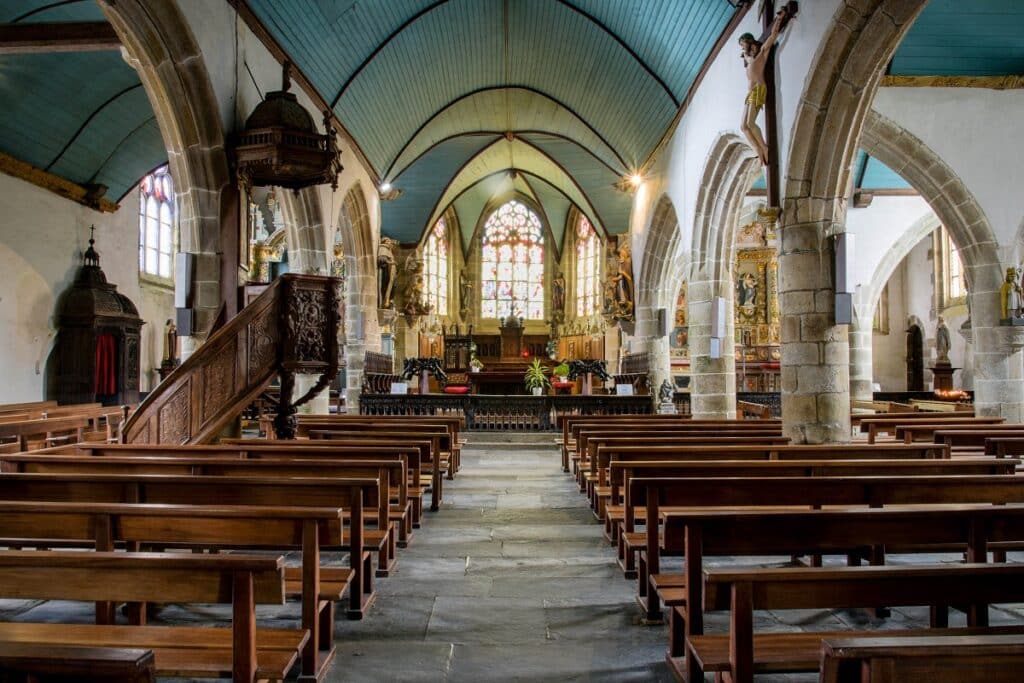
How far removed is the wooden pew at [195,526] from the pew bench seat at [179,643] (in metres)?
0.28

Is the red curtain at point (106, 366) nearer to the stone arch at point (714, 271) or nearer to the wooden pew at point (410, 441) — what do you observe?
the wooden pew at point (410, 441)

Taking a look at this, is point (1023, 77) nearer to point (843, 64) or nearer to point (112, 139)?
point (843, 64)

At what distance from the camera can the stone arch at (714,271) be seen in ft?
36.8

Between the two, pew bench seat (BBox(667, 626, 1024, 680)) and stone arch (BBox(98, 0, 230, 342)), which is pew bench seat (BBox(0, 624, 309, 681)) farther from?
stone arch (BBox(98, 0, 230, 342))

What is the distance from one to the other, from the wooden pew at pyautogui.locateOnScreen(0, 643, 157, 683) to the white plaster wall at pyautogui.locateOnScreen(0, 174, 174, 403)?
1299 centimetres

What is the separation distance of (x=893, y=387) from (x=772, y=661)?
23.6m

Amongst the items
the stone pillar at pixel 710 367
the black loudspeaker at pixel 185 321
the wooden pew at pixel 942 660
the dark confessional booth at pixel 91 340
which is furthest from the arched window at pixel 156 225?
the wooden pew at pixel 942 660

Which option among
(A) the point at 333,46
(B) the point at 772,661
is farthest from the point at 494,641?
(A) the point at 333,46

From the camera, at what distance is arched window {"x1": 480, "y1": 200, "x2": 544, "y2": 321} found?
96.2 feet

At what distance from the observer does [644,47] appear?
12.4 metres

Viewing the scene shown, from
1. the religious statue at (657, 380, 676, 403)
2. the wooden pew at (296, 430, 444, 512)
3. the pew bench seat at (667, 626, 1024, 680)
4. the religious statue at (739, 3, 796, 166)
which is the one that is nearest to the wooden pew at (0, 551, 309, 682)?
the pew bench seat at (667, 626, 1024, 680)

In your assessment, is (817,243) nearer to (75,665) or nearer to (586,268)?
(75,665)

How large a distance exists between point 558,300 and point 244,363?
2236cm

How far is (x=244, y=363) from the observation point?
6.75 meters
